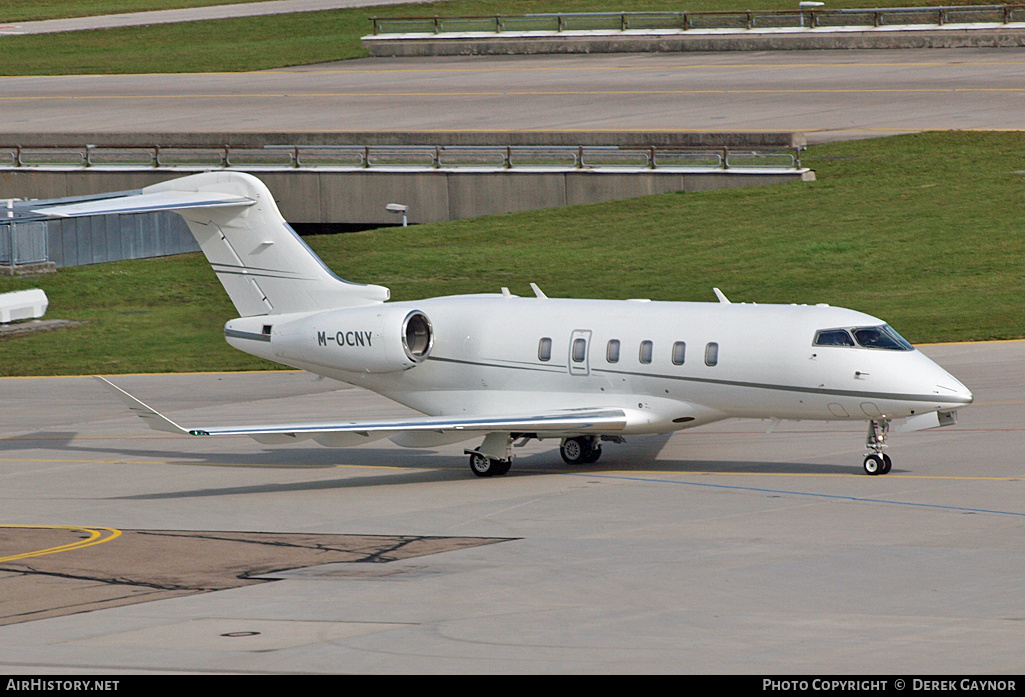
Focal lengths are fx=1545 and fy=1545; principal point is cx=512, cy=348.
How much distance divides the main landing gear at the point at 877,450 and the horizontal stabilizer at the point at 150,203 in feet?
42.2

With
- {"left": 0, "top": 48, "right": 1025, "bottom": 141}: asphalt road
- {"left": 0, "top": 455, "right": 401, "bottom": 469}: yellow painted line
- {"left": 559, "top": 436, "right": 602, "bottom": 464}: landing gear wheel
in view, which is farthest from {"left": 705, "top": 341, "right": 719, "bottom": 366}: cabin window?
{"left": 0, "top": 48, "right": 1025, "bottom": 141}: asphalt road

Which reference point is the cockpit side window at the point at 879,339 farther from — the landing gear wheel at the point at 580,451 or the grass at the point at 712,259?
the grass at the point at 712,259

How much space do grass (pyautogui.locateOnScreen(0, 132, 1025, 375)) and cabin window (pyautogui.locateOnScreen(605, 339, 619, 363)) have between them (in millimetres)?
14299

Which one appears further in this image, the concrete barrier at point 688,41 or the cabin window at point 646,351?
the concrete barrier at point 688,41

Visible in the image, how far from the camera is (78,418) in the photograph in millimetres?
35500

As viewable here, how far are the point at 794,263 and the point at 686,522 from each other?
2565 centimetres

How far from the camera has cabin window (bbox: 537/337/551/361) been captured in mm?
27469

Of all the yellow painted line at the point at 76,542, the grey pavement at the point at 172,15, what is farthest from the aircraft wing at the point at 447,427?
the grey pavement at the point at 172,15

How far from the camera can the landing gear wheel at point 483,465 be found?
90.3 ft

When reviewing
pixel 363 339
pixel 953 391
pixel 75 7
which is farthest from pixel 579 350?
pixel 75 7

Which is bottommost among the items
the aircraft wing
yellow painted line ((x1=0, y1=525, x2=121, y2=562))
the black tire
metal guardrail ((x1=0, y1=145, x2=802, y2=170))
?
yellow painted line ((x1=0, y1=525, x2=121, y2=562))

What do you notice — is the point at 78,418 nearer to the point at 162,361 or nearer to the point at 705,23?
the point at 162,361

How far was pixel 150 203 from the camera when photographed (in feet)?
96.7

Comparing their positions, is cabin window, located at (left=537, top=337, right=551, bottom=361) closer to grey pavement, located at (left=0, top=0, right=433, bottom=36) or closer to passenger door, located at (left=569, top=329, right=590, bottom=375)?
passenger door, located at (left=569, top=329, right=590, bottom=375)
